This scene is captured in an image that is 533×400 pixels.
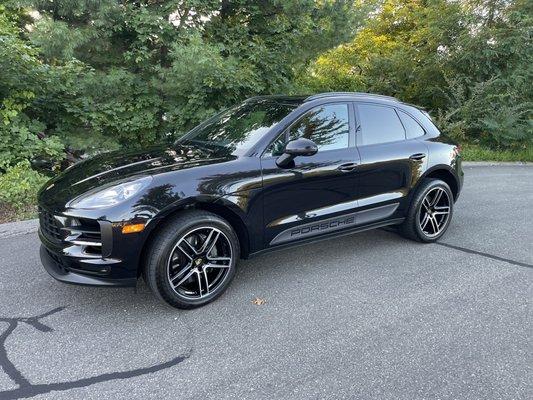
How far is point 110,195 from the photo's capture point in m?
3.07

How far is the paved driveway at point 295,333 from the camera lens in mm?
2516

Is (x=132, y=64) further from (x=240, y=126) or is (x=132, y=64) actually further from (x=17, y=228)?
(x=240, y=126)

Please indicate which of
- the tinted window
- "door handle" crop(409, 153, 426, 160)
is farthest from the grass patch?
the tinted window

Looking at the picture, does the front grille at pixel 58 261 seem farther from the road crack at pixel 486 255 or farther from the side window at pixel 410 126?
the road crack at pixel 486 255

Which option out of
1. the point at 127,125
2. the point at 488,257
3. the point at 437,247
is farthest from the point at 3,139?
the point at 488,257

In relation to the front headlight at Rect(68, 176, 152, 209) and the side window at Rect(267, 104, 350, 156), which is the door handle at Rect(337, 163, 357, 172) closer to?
the side window at Rect(267, 104, 350, 156)

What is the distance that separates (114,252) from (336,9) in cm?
721

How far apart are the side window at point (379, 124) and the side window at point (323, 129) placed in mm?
221

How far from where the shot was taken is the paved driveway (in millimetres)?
2516

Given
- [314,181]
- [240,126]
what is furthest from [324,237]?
[240,126]

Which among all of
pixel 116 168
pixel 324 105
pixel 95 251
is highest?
pixel 324 105

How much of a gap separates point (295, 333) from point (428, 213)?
251 cm

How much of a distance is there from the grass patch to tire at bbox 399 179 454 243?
23.2ft

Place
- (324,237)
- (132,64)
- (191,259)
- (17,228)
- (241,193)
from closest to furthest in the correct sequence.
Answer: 1. (191,259)
2. (241,193)
3. (324,237)
4. (17,228)
5. (132,64)
